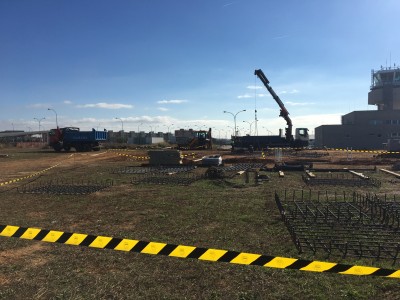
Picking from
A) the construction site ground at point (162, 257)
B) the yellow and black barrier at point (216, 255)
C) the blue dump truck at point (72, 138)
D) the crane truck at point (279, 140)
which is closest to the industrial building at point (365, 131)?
the crane truck at point (279, 140)

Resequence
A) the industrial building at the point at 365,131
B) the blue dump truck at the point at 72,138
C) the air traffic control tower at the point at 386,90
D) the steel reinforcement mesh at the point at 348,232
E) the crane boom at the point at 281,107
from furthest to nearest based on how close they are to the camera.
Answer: the air traffic control tower at the point at 386,90
the industrial building at the point at 365,131
the blue dump truck at the point at 72,138
the crane boom at the point at 281,107
the steel reinforcement mesh at the point at 348,232

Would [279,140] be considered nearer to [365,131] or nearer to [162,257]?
[365,131]

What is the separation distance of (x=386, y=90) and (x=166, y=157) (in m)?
85.6

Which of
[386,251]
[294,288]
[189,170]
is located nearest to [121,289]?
[294,288]

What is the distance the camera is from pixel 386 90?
92.4 meters

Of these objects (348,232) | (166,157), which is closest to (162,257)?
(348,232)

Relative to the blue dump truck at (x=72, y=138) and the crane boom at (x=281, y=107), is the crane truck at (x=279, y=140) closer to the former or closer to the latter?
the crane boom at (x=281, y=107)

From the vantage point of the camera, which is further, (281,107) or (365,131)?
(365,131)

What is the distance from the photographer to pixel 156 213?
449 inches

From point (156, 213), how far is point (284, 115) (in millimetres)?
43113

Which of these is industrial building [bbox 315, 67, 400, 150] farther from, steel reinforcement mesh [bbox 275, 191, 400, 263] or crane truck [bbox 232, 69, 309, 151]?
steel reinforcement mesh [bbox 275, 191, 400, 263]

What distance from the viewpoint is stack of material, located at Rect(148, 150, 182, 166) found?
2803cm

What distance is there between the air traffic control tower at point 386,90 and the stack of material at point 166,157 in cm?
8418

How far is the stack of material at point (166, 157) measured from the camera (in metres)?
28.0
